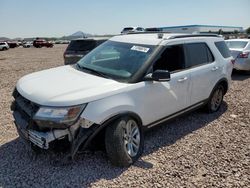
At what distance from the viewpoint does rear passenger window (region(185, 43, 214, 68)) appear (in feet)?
15.4

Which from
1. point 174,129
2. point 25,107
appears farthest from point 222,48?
point 25,107

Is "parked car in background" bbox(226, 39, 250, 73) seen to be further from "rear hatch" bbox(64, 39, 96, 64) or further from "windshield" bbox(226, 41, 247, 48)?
"rear hatch" bbox(64, 39, 96, 64)

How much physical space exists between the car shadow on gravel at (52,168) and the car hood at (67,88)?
0.74m

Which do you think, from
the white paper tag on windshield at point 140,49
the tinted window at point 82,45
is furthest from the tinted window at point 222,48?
the tinted window at point 82,45

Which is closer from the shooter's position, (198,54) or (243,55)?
(198,54)

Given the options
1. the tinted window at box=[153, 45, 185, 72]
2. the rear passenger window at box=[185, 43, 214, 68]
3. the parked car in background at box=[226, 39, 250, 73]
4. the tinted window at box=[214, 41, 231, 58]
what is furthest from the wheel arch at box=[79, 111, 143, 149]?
the parked car in background at box=[226, 39, 250, 73]

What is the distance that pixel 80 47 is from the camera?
10.4m

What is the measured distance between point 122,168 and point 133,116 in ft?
2.38

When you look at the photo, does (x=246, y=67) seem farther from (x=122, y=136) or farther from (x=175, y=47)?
(x=122, y=136)

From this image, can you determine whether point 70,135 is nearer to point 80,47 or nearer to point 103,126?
point 103,126

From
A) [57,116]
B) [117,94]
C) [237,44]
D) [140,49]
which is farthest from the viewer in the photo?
[237,44]

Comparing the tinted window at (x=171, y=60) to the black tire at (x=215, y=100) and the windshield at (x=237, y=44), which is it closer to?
the black tire at (x=215, y=100)

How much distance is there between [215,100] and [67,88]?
3.72 m

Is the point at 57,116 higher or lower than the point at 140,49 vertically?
lower
